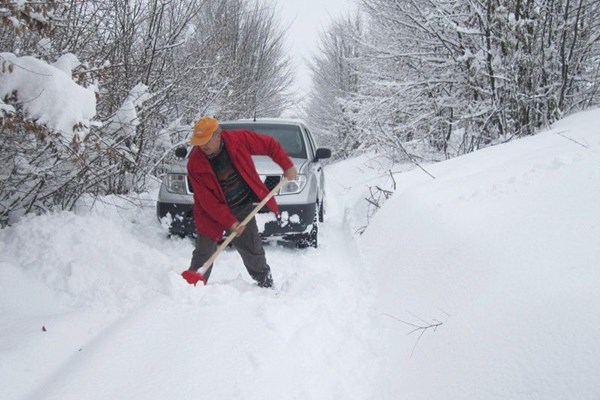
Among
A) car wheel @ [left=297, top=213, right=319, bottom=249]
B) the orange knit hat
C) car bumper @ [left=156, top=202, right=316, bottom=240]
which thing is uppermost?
the orange knit hat

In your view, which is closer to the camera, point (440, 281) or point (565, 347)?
point (565, 347)

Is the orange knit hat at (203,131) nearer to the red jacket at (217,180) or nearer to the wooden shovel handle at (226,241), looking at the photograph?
the red jacket at (217,180)

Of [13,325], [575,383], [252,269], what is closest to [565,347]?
[575,383]

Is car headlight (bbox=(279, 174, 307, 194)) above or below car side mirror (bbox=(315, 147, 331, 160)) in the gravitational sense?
below

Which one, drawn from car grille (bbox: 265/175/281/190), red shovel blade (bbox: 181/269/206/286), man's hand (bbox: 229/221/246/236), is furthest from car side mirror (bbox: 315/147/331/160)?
red shovel blade (bbox: 181/269/206/286)

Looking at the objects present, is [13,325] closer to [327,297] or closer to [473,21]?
[327,297]

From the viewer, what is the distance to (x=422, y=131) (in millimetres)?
9742

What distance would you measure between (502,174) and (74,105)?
3319mm

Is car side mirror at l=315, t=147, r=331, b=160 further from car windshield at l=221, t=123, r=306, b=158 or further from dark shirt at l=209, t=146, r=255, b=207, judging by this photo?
dark shirt at l=209, t=146, r=255, b=207

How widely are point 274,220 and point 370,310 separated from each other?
171cm

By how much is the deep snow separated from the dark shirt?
2.44 ft

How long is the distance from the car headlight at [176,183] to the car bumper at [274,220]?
0.62 ft

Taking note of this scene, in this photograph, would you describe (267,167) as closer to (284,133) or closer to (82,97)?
(284,133)

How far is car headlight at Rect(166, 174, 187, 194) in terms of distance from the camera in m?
4.98
